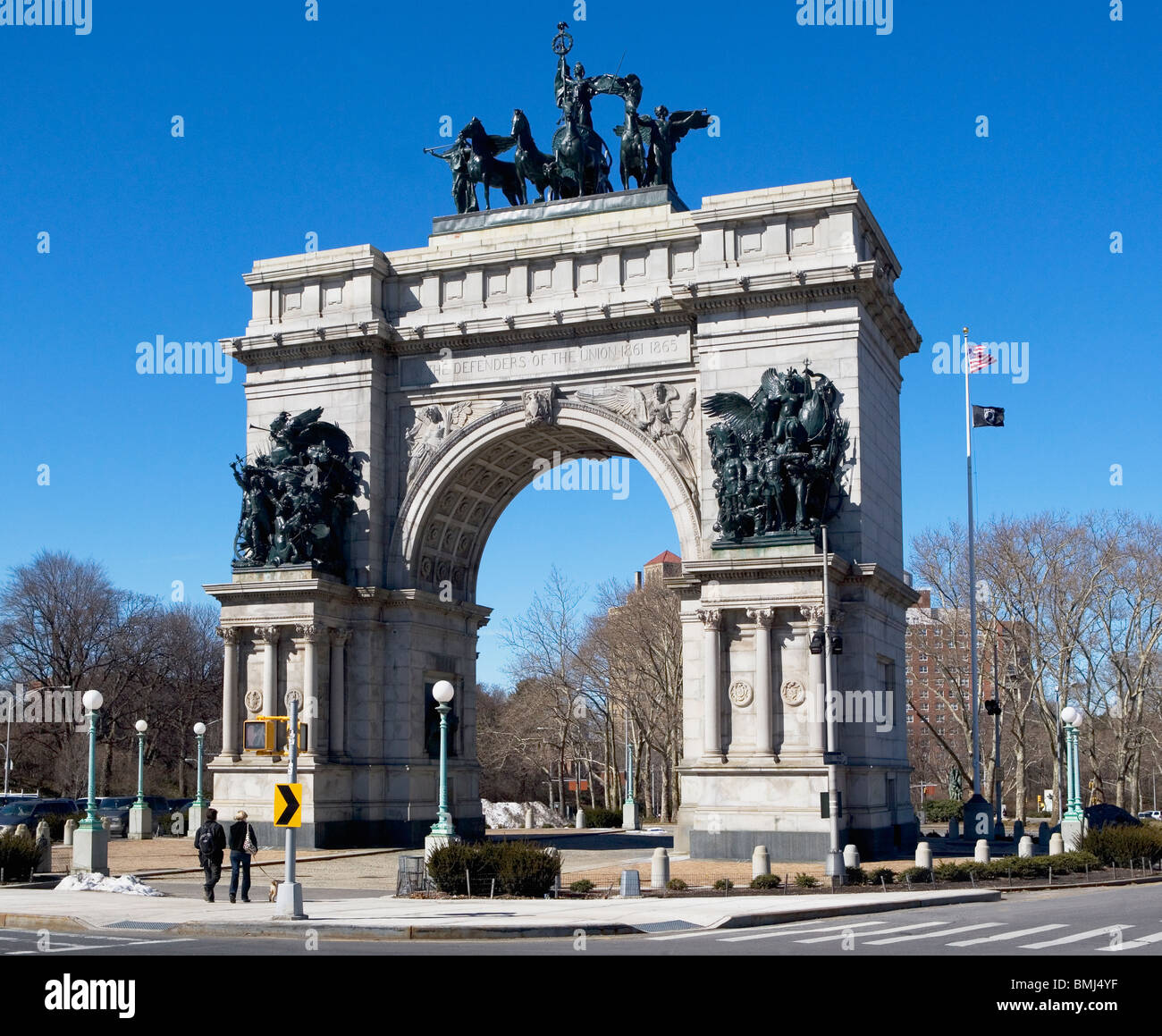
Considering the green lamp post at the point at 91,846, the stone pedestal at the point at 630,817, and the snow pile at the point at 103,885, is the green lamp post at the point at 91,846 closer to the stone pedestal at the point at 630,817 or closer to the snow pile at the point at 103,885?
the snow pile at the point at 103,885

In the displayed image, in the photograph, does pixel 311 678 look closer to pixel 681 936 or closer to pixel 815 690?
pixel 815 690

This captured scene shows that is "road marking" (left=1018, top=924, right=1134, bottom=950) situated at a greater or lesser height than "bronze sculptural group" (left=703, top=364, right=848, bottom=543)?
lesser

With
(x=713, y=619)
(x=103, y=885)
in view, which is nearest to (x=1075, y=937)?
(x=713, y=619)

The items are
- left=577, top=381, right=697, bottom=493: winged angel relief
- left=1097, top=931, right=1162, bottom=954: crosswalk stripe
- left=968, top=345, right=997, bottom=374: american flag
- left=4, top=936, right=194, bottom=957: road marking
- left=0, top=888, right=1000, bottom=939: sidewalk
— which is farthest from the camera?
left=968, top=345, right=997, bottom=374: american flag

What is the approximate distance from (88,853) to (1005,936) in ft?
67.0

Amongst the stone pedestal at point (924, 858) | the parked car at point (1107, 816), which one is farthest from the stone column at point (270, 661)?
the parked car at point (1107, 816)

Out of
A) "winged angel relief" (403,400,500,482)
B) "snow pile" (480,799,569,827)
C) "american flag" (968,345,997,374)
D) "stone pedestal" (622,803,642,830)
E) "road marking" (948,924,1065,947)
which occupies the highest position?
"american flag" (968,345,997,374)

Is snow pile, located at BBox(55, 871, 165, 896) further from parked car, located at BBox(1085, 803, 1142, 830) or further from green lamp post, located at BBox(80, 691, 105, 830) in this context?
parked car, located at BBox(1085, 803, 1142, 830)

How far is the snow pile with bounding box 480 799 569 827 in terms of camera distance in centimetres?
7088

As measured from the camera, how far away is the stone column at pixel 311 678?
134 feet

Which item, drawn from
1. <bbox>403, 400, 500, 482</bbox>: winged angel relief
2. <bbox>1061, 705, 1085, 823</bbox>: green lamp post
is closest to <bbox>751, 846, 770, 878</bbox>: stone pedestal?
<bbox>1061, 705, 1085, 823</bbox>: green lamp post

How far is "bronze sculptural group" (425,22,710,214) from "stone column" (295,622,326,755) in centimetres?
1394

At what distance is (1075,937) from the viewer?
19.5 meters

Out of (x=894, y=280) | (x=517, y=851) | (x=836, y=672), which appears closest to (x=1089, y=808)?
(x=836, y=672)
